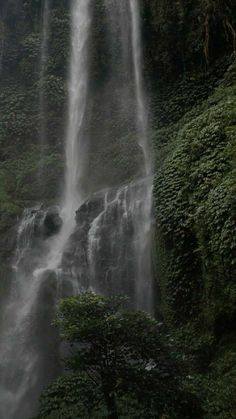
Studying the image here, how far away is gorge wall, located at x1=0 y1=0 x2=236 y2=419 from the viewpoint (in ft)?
25.0

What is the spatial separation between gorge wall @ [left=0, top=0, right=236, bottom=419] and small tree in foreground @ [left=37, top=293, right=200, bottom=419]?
0.40 meters

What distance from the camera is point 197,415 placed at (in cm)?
510

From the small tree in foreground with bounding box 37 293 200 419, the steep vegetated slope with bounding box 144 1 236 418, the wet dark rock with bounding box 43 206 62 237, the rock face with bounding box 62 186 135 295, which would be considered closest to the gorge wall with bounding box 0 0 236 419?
the steep vegetated slope with bounding box 144 1 236 418

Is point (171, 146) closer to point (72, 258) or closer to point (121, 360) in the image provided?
point (72, 258)

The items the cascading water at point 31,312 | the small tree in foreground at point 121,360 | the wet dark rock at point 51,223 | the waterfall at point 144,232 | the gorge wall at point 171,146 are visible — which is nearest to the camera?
the small tree in foreground at point 121,360

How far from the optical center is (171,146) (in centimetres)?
1286

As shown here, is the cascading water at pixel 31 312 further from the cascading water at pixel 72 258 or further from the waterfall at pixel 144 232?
the waterfall at pixel 144 232

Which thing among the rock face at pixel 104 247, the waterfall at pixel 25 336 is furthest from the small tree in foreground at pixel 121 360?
the rock face at pixel 104 247

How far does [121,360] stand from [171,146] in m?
8.49

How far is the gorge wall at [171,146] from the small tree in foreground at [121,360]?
0.40 m

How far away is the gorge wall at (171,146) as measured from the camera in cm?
761

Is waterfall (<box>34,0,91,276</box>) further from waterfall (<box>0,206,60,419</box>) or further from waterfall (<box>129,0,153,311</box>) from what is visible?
waterfall (<box>129,0,153,311</box>)

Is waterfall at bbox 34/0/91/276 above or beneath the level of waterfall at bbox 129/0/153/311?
above

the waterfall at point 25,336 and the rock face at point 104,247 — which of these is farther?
the rock face at point 104,247
